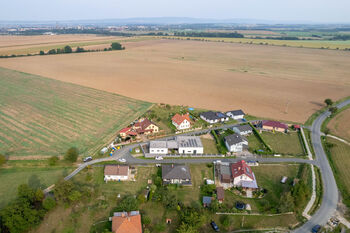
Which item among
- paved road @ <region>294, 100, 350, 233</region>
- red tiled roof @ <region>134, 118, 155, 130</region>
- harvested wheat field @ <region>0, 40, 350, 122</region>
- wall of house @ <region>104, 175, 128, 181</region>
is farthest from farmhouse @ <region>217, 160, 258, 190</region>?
harvested wheat field @ <region>0, 40, 350, 122</region>

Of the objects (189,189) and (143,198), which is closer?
(143,198)

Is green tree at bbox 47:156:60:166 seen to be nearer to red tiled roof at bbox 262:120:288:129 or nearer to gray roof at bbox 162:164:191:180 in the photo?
gray roof at bbox 162:164:191:180

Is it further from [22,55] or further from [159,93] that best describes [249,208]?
[22,55]

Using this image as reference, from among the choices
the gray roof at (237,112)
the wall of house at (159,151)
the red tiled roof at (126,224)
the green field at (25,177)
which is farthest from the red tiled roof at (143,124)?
the red tiled roof at (126,224)

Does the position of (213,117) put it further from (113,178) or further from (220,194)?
(113,178)

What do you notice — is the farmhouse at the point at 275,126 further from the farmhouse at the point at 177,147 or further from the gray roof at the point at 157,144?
the gray roof at the point at 157,144

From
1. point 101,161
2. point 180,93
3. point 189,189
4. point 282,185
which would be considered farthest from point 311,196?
point 180,93
